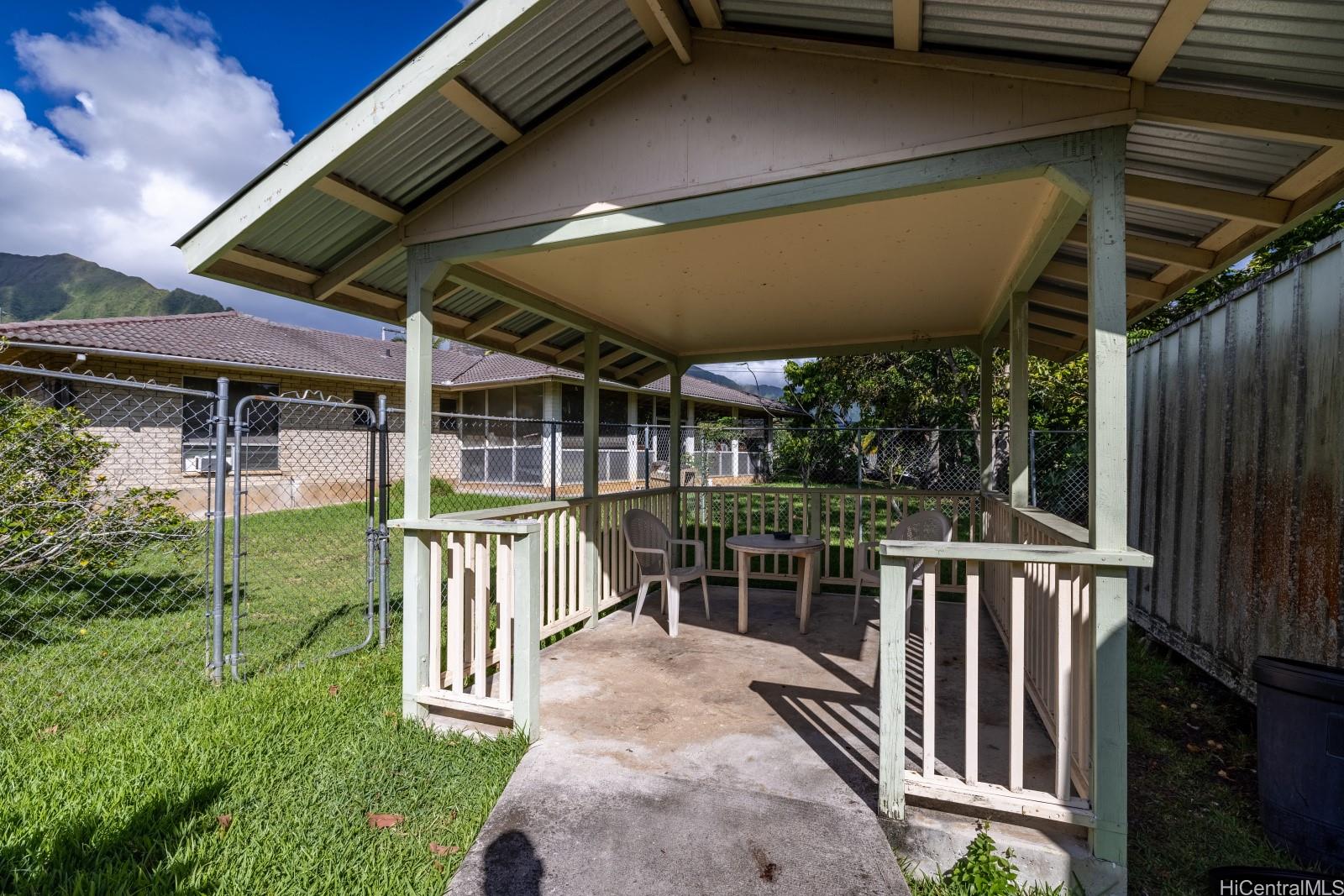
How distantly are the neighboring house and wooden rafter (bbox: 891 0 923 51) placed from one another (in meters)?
4.84

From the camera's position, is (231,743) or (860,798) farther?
(231,743)

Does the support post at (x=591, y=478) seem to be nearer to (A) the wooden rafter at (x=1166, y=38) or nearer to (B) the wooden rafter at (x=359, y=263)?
(B) the wooden rafter at (x=359, y=263)

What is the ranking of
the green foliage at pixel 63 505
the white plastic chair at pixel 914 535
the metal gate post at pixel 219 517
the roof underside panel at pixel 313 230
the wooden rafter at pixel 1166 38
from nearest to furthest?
the wooden rafter at pixel 1166 38 → the roof underside panel at pixel 313 230 → the metal gate post at pixel 219 517 → the green foliage at pixel 63 505 → the white plastic chair at pixel 914 535

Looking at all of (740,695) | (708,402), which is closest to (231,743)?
(740,695)

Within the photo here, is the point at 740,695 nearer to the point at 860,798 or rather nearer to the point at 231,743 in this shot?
the point at 860,798

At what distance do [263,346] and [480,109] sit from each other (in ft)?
41.2

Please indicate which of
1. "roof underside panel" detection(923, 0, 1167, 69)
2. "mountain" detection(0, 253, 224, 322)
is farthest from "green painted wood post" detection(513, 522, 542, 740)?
"mountain" detection(0, 253, 224, 322)

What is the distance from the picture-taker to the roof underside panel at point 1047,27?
1.88 m

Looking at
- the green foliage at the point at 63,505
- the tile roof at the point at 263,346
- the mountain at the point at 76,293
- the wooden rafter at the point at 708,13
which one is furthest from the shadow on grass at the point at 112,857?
the mountain at the point at 76,293

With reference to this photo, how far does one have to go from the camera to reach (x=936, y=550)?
7.30 feet

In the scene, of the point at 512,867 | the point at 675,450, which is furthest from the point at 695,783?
the point at 675,450

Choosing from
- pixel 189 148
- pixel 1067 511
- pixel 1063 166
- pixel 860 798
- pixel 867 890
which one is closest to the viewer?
pixel 867 890

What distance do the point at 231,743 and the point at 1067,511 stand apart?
964 cm

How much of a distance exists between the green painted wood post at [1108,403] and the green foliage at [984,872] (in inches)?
19.1
